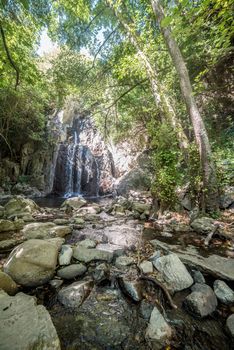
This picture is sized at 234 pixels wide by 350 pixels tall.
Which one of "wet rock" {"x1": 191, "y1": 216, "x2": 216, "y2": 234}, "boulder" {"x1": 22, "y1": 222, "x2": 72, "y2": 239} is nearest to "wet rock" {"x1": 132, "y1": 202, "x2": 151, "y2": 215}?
"wet rock" {"x1": 191, "y1": 216, "x2": 216, "y2": 234}

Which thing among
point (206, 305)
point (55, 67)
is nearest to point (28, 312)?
point (206, 305)

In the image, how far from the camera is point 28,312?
1363 mm

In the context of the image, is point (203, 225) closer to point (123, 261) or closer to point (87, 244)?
point (123, 261)

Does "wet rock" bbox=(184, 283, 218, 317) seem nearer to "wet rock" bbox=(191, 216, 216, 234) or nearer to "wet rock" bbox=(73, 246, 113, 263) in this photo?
"wet rock" bbox=(73, 246, 113, 263)

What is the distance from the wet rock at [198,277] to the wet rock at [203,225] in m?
1.56

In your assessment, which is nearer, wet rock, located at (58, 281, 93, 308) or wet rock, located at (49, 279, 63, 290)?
wet rock, located at (58, 281, 93, 308)

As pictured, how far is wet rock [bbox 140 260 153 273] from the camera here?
7.13ft

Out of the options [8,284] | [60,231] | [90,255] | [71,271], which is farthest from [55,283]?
[60,231]

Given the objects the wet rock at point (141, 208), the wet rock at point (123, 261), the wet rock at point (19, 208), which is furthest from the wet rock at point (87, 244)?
the wet rock at point (19, 208)

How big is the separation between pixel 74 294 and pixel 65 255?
77 cm

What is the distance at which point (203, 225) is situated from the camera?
3.63m

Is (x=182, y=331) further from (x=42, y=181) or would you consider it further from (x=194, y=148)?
(x=42, y=181)

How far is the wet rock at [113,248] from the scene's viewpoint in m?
2.74

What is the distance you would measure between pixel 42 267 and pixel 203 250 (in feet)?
7.73
